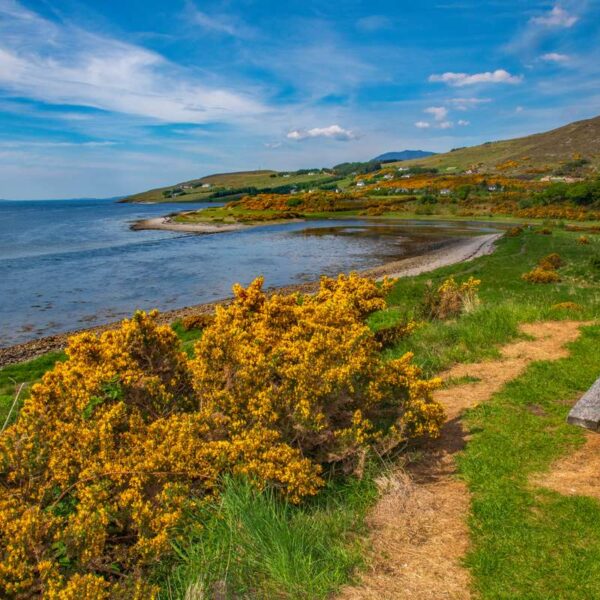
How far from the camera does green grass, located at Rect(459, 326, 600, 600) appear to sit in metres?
4.62

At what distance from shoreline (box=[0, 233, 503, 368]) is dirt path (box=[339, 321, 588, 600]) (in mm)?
18460

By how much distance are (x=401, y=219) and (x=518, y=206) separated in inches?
739

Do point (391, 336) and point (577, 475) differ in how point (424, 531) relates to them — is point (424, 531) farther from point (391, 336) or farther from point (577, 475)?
point (391, 336)

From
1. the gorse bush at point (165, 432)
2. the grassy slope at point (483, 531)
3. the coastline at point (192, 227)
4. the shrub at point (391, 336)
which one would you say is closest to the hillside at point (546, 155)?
the coastline at point (192, 227)

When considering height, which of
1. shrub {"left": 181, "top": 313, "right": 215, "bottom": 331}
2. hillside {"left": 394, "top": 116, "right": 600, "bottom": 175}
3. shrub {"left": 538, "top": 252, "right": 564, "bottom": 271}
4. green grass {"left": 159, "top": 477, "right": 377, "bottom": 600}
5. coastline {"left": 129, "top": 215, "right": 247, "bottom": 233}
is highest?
hillside {"left": 394, "top": 116, "right": 600, "bottom": 175}

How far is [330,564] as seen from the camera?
190 inches

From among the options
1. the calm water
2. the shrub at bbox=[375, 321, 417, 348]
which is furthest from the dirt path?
the calm water

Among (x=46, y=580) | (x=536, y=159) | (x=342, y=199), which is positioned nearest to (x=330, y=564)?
(x=46, y=580)

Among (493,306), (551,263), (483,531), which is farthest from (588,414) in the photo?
(551,263)

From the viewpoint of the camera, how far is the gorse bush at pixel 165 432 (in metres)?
4.37

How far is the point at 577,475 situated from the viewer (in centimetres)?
634

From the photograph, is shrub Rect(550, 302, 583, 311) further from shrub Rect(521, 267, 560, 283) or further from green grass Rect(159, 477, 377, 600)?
green grass Rect(159, 477, 377, 600)

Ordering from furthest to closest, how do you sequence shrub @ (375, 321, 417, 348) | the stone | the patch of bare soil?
shrub @ (375, 321, 417, 348) < the stone < the patch of bare soil

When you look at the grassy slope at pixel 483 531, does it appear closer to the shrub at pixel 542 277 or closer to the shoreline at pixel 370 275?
the shrub at pixel 542 277
